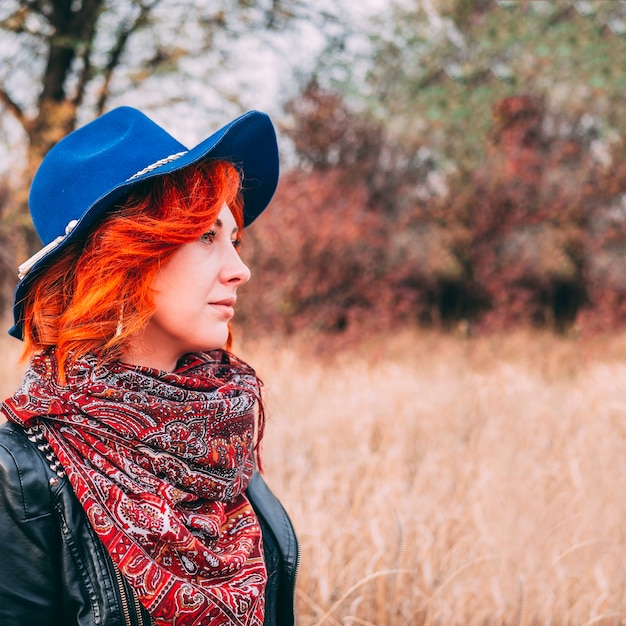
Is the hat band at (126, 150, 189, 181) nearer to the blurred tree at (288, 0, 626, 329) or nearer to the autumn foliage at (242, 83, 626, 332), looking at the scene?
the autumn foliage at (242, 83, 626, 332)

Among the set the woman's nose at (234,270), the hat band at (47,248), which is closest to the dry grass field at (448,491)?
the woman's nose at (234,270)

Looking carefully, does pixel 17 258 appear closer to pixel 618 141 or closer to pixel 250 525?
pixel 250 525

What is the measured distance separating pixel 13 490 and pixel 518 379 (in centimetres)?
462

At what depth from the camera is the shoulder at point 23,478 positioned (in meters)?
0.98

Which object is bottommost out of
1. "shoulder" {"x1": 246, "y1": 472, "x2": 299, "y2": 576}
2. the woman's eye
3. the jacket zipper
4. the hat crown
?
"shoulder" {"x1": 246, "y1": 472, "x2": 299, "y2": 576}

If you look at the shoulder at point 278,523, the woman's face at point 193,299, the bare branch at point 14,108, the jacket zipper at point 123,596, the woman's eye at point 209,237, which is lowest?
the bare branch at point 14,108

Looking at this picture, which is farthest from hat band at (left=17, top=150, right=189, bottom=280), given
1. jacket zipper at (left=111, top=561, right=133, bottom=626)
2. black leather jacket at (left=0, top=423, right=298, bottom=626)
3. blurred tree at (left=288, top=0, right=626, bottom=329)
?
blurred tree at (left=288, top=0, right=626, bottom=329)

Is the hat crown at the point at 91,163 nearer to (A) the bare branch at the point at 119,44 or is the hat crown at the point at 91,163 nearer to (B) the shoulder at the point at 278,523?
(B) the shoulder at the point at 278,523

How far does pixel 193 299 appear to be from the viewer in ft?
3.82

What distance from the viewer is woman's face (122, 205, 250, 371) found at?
116cm

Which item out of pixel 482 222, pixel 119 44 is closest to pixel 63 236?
pixel 119 44

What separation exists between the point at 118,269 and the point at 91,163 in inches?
7.6

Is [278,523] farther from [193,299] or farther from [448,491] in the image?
[448,491]

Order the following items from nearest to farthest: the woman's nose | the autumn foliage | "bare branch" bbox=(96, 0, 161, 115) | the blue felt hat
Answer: the blue felt hat → the woman's nose → "bare branch" bbox=(96, 0, 161, 115) → the autumn foliage
